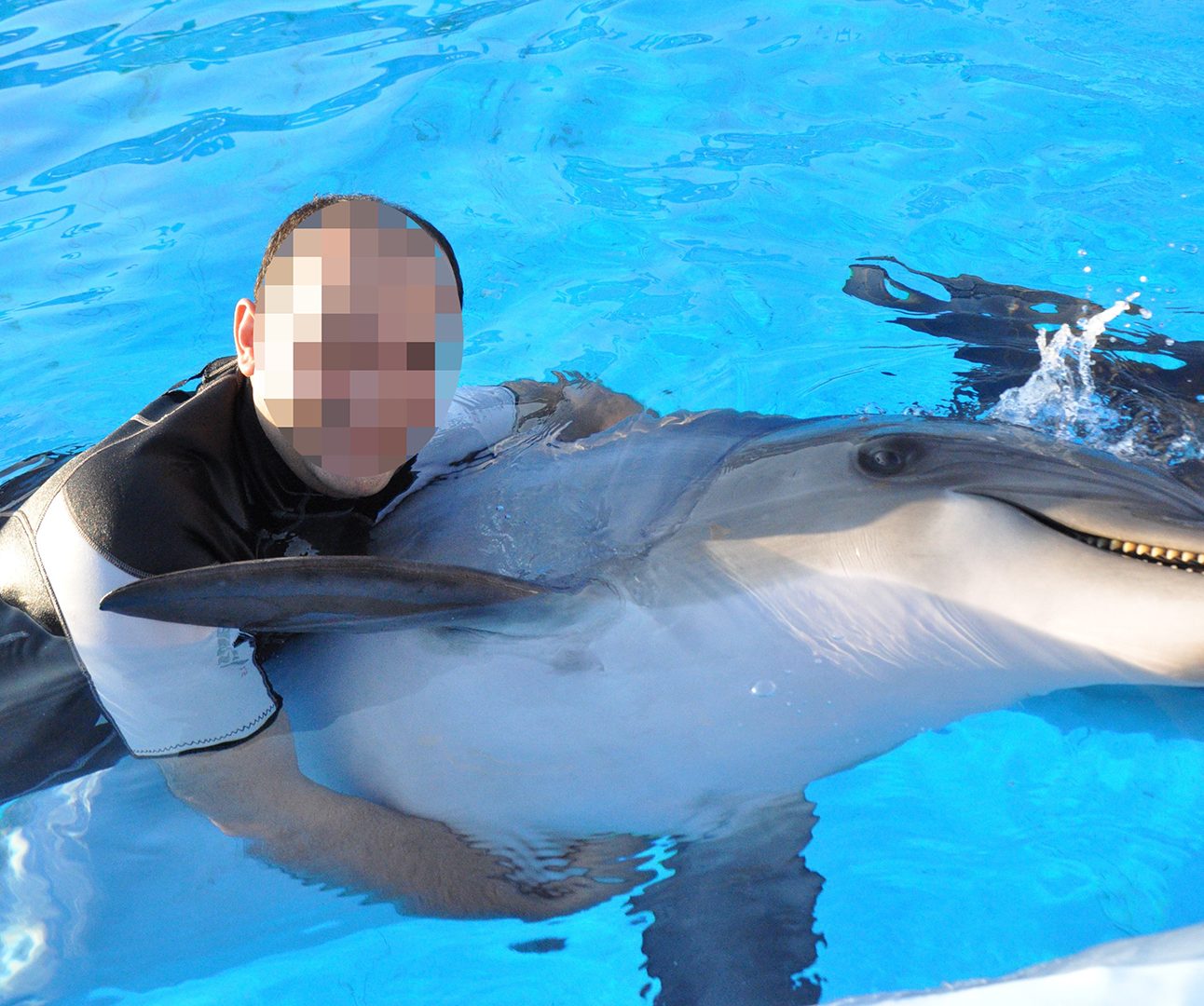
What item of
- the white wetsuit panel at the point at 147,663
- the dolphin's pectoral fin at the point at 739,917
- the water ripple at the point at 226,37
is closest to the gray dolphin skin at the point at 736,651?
the dolphin's pectoral fin at the point at 739,917

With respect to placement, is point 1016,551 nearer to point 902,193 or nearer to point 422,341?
point 422,341

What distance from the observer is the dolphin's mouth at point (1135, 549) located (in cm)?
295

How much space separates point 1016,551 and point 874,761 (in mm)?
1261

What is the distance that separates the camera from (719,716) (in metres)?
3.36

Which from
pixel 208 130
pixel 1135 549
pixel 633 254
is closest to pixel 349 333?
pixel 1135 549

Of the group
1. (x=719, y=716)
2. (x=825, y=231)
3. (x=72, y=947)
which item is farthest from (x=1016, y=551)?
(x=825, y=231)

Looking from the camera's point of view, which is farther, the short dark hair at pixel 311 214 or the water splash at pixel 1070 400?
the water splash at pixel 1070 400

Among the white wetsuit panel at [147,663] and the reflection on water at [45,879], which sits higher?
the white wetsuit panel at [147,663]

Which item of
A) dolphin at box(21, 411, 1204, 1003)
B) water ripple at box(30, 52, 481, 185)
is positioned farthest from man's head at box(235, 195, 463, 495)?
water ripple at box(30, 52, 481, 185)

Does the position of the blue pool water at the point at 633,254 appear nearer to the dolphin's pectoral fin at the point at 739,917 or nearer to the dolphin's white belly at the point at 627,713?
the dolphin's pectoral fin at the point at 739,917

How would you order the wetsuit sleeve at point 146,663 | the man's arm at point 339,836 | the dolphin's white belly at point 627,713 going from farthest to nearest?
the dolphin's white belly at point 627,713 < the man's arm at point 339,836 < the wetsuit sleeve at point 146,663

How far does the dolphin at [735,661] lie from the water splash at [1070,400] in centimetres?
119

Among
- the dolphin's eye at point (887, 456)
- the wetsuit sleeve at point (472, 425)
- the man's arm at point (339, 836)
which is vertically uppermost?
the dolphin's eye at point (887, 456)

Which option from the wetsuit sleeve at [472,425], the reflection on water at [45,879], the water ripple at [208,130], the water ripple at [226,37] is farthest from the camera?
the water ripple at [226,37]
